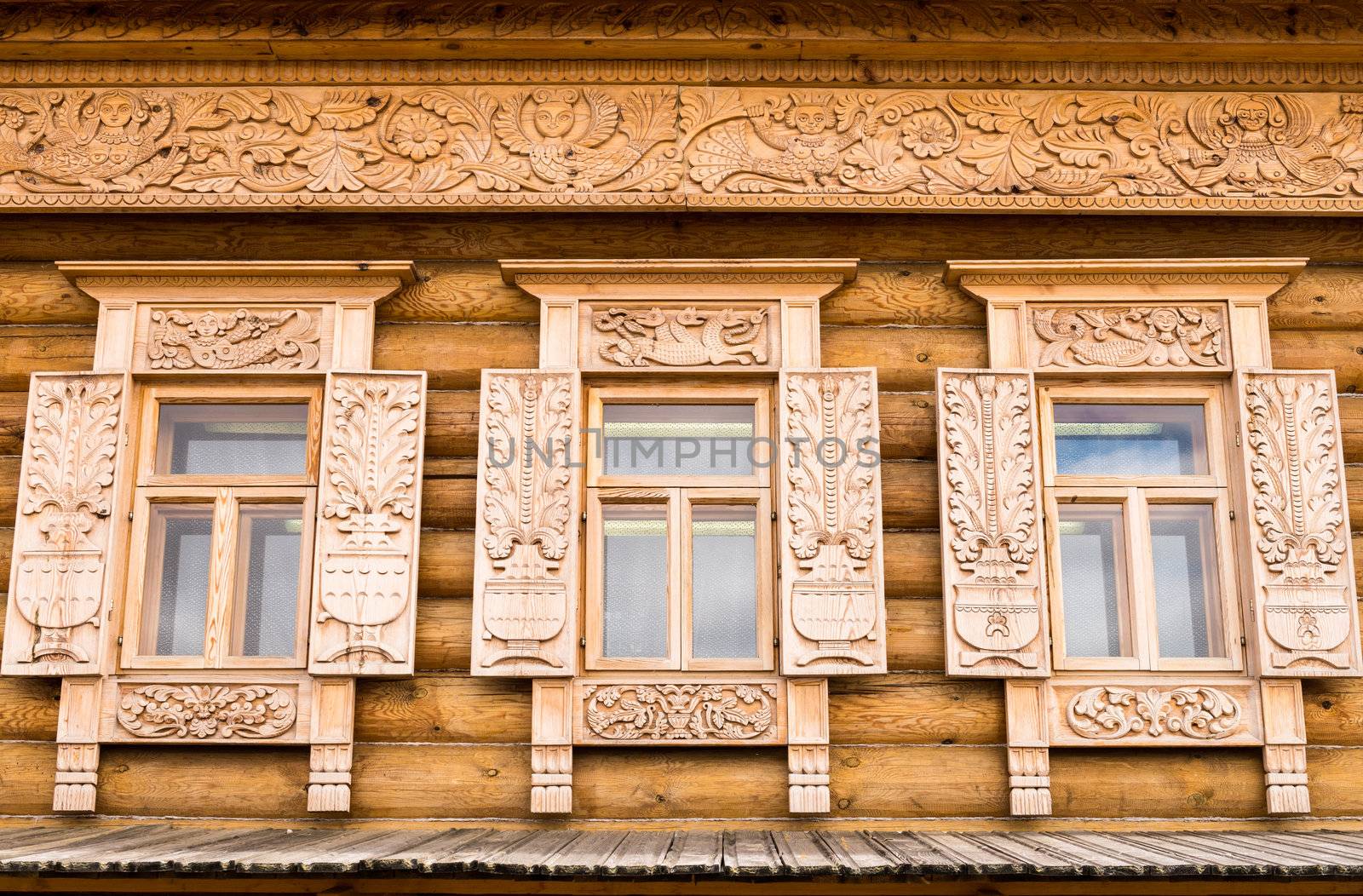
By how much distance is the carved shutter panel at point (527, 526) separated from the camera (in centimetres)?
→ 525

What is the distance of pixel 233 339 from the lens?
560 centimetres

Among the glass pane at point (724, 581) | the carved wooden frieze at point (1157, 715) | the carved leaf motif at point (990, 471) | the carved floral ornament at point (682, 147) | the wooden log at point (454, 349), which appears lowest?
the carved wooden frieze at point (1157, 715)

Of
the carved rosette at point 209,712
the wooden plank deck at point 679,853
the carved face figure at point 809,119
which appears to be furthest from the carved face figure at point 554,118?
the wooden plank deck at point 679,853

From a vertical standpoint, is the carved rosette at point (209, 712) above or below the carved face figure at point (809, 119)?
below

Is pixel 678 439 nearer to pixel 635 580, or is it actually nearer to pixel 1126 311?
pixel 635 580

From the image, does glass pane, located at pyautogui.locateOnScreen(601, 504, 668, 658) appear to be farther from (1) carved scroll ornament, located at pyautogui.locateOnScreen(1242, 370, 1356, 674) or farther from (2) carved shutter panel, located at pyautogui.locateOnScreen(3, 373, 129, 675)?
(1) carved scroll ornament, located at pyautogui.locateOnScreen(1242, 370, 1356, 674)

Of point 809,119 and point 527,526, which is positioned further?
point 809,119

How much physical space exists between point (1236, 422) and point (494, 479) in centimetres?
327

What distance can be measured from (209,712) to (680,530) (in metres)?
2.15

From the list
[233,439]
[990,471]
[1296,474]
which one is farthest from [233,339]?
[1296,474]

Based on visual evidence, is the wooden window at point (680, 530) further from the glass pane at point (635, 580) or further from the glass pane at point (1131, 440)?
the glass pane at point (1131, 440)

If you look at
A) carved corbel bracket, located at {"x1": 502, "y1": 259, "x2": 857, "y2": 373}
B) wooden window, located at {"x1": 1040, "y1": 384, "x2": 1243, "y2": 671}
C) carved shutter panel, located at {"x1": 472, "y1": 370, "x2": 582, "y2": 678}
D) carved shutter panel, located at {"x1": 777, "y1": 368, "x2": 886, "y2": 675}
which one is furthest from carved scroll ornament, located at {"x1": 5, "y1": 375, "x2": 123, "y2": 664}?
wooden window, located at {"x1": 1040, "y1": 384, "x2": 1243, "y2": 671}

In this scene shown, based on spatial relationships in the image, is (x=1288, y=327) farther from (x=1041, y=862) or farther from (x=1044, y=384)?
(x=1041, y=862)

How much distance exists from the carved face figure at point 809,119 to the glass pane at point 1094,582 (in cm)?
207
